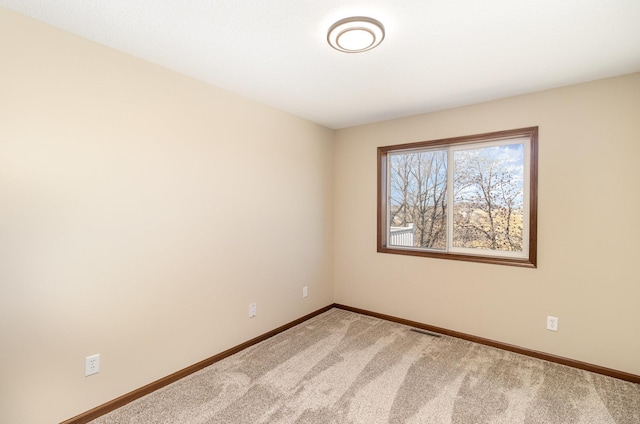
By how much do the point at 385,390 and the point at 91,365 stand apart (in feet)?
6.39

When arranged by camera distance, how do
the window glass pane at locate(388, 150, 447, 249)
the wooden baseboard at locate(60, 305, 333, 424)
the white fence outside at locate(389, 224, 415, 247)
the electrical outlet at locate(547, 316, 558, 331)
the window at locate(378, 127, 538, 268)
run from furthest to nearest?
the white fence outside at locate(389, 224, 415, 247) → the window glass pane at locate(388, 150, 447, 249) → the window at locate(378, 127, 538, 268) → the electrical outlet at locate(547, 316, 558, 331) → the wooden baseboard at locate(60, 305, 333, 424)

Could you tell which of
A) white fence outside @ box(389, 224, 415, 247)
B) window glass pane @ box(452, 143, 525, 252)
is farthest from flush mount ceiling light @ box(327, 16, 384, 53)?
white fence outside @ box(389, 224, 415, 247)

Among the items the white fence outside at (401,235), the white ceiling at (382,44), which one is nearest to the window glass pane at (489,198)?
the white fence outside at (401,235)

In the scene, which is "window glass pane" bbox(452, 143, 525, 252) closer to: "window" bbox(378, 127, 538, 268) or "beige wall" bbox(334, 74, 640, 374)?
"window" bbox(378, 127, 538, 268)

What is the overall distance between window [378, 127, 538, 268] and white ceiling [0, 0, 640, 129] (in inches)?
23.2

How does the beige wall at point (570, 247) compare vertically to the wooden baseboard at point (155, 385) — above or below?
above

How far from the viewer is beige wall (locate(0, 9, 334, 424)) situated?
5.19 ft

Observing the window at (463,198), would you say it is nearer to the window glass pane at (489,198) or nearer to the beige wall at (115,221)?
the window glass pane at (489,198)

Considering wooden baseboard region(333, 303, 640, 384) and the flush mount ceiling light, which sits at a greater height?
the flush mount ceiling light

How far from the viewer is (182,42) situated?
184 centimetres

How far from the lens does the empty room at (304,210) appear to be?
1620mm

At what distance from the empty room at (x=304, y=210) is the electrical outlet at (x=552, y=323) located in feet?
0.05

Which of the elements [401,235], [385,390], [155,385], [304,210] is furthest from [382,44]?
[155,385]

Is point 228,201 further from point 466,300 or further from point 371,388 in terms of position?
point 466,300
